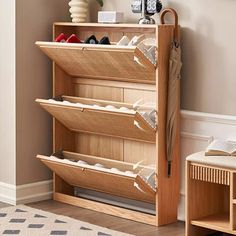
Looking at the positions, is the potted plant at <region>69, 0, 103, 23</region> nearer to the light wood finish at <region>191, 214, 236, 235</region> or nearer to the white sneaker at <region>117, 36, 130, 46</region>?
the white sneaker at <region>117, 36, 130, 46</region>

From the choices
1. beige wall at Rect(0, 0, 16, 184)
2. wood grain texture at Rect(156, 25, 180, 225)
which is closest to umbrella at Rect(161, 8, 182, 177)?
wood grain texture at Rect(156, 25, 180, 225)

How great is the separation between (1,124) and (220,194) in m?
1.79

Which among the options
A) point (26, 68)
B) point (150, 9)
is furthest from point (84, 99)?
point (150, 9)

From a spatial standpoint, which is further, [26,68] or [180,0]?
[26,68]

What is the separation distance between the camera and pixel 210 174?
4215 mm

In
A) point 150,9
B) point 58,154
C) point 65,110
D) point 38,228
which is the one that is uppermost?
point 150,9

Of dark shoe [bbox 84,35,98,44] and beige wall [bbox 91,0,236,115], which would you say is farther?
dark shoe [bbox 84,35,98,44]

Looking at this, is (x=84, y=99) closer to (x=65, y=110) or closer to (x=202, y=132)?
(x=65, y=110)

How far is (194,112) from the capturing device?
4.77 m

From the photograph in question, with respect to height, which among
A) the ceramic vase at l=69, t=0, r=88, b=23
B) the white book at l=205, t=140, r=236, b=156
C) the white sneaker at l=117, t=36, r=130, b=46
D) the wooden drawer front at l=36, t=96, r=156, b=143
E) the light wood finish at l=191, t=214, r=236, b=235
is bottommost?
the light wood finish at l=191, t=214, r=236, b=235

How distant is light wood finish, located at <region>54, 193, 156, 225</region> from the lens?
4.85 meters

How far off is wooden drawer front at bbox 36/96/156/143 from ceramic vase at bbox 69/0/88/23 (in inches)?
22.8

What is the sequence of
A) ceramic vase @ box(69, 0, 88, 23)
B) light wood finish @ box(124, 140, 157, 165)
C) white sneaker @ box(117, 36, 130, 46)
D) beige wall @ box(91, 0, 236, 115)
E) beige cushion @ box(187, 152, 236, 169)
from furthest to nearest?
1. ceramic vase @ box(69, 0, 88, 23)
2. light wood finish @ box(124, 140, 157, 165)
3. white sneaker @ box(117, 36, 130, 46)
4. beige wall @ box(91, 0, 236, 115)
5. beige cushion @ box(187, 152, 236, 169)

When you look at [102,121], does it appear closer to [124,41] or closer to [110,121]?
[110,121]
